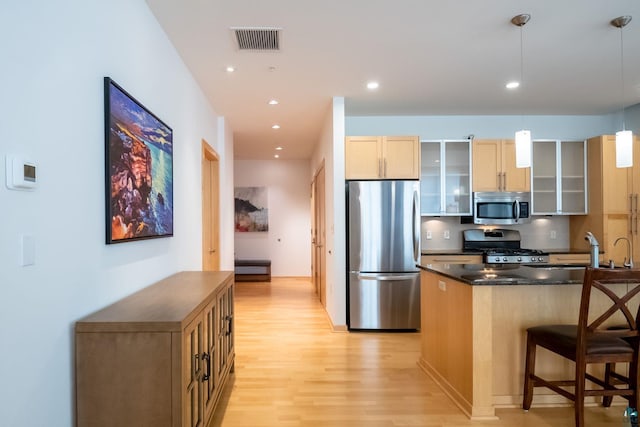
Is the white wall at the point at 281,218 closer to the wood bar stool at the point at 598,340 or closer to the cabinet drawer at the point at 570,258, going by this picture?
the cabinet drawer at the point at 570,258

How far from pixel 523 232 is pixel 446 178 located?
1404 mm

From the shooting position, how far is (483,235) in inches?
217

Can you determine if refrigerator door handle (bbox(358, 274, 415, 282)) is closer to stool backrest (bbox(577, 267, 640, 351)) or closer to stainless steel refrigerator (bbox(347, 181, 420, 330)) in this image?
stainless steel refrigerator (bbox(347, 181, 420, 330))

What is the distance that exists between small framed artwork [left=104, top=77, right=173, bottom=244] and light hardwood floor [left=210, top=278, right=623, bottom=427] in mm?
1337

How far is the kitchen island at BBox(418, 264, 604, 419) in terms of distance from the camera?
2611mm

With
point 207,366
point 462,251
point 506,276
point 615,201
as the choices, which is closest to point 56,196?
point 207,366

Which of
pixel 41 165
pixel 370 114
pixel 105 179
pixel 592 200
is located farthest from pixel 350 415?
pixel 592 200

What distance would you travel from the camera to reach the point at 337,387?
310 centimetres

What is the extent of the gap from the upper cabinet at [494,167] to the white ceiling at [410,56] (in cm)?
50

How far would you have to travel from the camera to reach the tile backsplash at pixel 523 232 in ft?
18.3

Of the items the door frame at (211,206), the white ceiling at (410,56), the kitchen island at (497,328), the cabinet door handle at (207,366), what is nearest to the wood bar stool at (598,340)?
the kitchen island at (497,328)

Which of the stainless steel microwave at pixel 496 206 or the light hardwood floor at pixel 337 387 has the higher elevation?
the stainless steel microwave at pixel 496 206

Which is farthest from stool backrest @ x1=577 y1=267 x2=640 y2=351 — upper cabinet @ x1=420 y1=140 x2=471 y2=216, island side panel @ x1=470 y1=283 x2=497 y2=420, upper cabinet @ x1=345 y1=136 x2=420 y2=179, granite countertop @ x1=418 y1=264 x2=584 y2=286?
upper cabinet @ x1=420 y1=140 x2=471 y2=216

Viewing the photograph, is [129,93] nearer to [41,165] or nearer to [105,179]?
[105,179]
